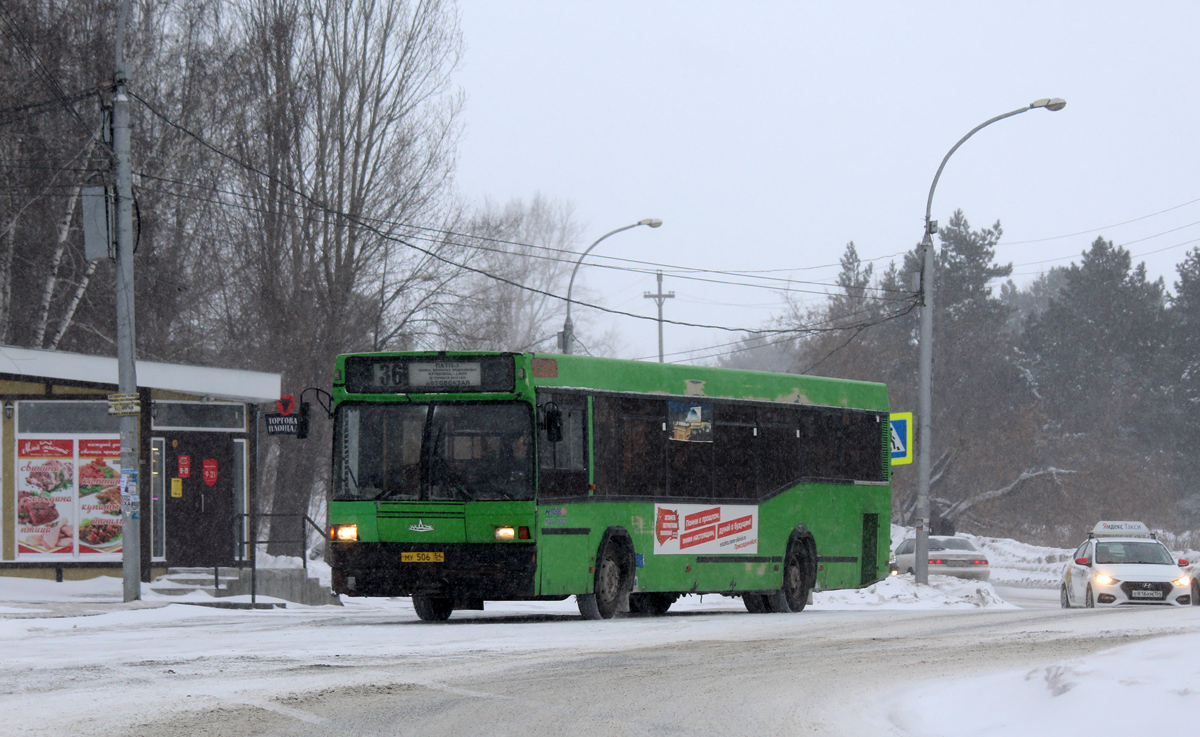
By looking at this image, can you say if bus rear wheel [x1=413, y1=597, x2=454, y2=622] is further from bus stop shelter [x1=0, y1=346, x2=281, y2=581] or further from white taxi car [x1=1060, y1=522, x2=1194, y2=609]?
white taxi car [x1=1060, y1=522, x2=1194, y2=609]

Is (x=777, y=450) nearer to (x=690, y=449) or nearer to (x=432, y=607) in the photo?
(x=690, y=449)

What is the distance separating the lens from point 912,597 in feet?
88.9

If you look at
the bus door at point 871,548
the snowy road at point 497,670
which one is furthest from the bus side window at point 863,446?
the snowy road at point 497,670

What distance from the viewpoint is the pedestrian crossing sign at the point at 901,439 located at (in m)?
26.2

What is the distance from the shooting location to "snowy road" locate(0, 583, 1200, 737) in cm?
863

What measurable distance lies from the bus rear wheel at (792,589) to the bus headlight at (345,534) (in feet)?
21.4

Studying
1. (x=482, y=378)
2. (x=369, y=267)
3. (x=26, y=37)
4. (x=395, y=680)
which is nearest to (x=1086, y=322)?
(x=369, y=267)

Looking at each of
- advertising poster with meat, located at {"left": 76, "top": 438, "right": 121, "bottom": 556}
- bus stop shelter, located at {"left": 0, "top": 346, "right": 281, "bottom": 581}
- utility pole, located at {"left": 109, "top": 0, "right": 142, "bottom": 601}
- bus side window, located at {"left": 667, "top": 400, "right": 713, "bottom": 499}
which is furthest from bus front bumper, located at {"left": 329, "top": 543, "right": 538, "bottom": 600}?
advertising poster with meat, located at {"left": 76, "top": 438, "right": 121, "bottom": 556}

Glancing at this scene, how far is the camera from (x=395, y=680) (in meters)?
10.5

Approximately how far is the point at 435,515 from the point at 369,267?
1895 cm

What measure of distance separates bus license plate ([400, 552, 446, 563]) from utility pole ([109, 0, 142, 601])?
556cm

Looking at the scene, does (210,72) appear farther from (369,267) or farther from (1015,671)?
(1015,671)

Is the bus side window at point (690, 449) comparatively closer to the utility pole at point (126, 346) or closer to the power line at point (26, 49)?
the utility pole at point (126, 346)

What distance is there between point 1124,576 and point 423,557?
13226 mm
